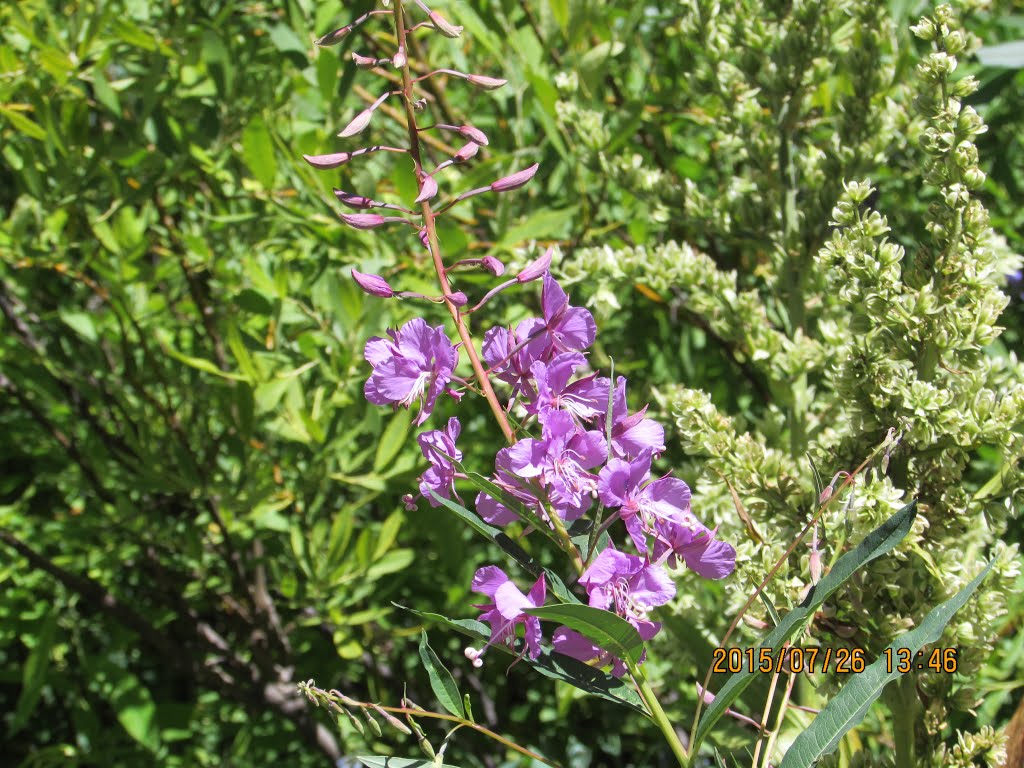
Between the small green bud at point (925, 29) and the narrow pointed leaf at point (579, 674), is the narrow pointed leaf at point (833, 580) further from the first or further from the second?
the small green bud at point (925, 29)

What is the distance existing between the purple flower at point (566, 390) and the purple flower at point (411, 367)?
0.21ft

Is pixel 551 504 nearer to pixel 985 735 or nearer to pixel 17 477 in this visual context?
pixel 985 735

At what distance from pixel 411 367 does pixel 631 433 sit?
0.53 ft

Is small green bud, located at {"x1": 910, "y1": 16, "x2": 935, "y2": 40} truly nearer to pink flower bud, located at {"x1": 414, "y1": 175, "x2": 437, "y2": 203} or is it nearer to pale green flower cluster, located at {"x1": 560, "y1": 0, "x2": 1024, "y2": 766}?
pale green flower cluster, located at {"x1": 560, "y1": 0, "x2": 1024, "y2": 766}

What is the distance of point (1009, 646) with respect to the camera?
1466 mm

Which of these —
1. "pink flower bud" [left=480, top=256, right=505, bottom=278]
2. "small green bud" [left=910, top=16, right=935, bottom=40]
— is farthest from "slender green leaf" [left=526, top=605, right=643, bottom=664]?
"small green bud" [left=910, top=16, right=935, bottom=40]

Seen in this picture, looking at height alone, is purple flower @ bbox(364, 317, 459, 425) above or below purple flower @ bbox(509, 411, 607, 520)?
above

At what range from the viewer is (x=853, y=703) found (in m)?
0.65

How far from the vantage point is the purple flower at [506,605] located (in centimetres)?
64

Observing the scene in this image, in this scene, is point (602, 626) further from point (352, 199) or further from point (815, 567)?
point (352, 199)

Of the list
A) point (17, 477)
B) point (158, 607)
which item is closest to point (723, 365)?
point (158, 607)

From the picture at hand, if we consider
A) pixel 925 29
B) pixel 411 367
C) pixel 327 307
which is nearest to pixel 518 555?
pixel 411 367

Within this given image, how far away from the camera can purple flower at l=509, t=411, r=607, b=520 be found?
2.05 ft
